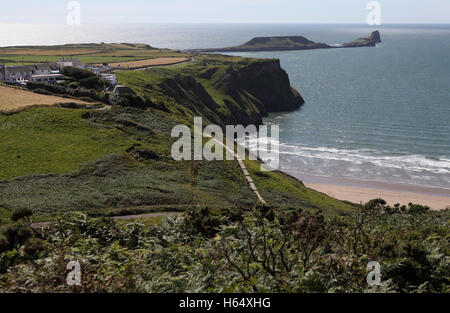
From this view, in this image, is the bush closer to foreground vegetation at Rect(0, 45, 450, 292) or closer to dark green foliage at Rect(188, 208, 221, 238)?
foreground vegetation at Rect(0, 45, 450, 292)

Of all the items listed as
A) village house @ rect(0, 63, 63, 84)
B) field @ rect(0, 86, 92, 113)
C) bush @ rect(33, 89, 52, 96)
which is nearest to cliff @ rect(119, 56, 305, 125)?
village house @ rect(0, 63, 63, 84)

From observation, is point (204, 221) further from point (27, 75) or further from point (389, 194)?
point (27, 75)

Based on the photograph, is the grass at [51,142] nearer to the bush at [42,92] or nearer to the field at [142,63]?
the bush at [42,92]

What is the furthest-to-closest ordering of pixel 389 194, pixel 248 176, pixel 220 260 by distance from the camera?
pixel 389 194, pixel 248 176, pixel 220 260

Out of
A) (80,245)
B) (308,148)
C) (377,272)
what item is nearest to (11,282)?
(80,245)

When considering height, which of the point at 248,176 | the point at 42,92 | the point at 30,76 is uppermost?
the point at 30,76

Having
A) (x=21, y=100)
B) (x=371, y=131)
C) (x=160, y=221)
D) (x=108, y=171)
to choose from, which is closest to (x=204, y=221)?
(x=160, y=221)

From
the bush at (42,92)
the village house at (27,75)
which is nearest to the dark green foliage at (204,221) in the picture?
the bush at (42,92)
